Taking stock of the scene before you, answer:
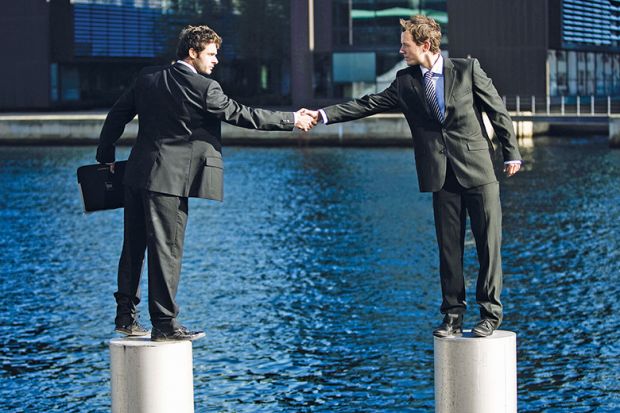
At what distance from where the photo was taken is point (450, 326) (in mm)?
9742

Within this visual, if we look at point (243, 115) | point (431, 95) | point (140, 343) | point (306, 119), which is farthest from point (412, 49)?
point (140, 343)

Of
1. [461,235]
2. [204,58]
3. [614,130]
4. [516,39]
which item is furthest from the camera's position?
[516,39]

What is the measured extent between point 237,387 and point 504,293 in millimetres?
8984

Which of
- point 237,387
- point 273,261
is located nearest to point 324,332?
point 237,387

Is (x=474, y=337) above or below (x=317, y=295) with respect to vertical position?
above

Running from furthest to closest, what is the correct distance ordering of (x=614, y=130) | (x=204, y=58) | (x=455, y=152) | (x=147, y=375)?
(x=614, y=130) → (x=455, y=152) → (x=204, y=58) → (x=147, y=375)

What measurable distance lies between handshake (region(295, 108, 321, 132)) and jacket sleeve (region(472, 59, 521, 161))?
125 cm

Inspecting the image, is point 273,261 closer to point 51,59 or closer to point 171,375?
point 171,375

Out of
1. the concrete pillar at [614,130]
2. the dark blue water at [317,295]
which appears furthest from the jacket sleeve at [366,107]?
the concrete pillar at [614,130]

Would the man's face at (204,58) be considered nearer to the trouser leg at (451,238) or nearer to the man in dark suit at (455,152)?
the man in dark suit at (455,152)

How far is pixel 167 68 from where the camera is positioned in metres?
9.76

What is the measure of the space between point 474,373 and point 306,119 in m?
2.37

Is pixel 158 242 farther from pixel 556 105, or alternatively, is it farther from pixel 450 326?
pixel 556 105

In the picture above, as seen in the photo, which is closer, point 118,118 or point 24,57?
point 118,118
